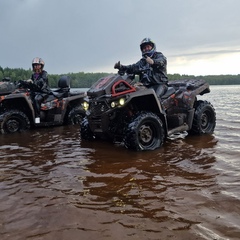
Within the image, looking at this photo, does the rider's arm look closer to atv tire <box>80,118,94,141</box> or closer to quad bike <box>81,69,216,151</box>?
quad bike <box>81,69,216,151</box>

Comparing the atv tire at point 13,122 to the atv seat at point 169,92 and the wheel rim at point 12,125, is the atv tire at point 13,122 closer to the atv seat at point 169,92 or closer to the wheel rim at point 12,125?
the wheel rim at point 12,125

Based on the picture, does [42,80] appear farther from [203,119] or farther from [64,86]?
[203,119]

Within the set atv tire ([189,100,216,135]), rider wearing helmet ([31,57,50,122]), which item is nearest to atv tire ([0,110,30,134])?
rider wearing helmet ([31,57,50,122])

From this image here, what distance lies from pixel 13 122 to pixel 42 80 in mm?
1591

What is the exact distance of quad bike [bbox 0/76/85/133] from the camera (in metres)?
8.58

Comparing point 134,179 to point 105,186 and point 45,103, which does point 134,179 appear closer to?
point 105,186

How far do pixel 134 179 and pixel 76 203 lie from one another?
952 millimetres

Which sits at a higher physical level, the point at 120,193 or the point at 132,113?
the point at 132,113

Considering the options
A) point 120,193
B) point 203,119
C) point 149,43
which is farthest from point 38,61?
point 120,193

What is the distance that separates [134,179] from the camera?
12.5ft

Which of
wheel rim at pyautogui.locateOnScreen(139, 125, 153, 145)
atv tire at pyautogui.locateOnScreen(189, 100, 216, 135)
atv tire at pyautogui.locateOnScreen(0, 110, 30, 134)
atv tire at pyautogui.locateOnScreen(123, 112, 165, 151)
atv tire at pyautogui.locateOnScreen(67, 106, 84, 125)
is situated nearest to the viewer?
atv tire at pyautogui.locateOnScreen(123, 112, 165, 151)

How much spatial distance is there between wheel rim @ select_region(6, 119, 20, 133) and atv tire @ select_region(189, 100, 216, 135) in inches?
185

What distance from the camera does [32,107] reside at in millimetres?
8836

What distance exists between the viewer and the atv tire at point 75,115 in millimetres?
9851
